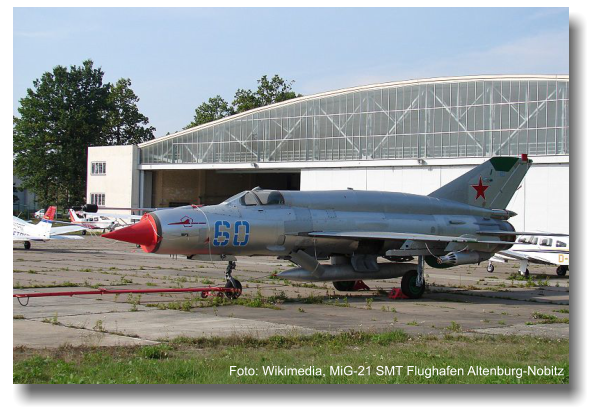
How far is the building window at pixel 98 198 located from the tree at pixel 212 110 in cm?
3595

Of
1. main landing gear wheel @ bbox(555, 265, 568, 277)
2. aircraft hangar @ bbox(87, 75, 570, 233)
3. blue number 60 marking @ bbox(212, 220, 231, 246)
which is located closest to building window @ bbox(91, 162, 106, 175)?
aircraft hangar @ bbox(87, 75, 570, 233)

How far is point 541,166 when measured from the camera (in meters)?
36.8

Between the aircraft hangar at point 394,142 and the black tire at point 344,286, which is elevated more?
the aircraft hangar at point 394,142

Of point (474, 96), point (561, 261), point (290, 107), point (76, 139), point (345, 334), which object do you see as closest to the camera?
point (345, 334)

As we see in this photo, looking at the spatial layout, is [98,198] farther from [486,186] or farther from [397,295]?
[397,295]

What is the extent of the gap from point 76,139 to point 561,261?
2596 inches

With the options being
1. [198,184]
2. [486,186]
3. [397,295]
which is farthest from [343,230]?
[198,184]

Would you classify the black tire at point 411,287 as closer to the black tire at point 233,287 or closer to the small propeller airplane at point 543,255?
the black tire at point 233,287

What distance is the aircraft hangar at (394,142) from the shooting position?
1458 inches

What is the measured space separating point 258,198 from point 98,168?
46.7 meters

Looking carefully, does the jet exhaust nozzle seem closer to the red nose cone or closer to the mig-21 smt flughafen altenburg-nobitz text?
the mig-21 smt flughafen altenburg-nobitz text

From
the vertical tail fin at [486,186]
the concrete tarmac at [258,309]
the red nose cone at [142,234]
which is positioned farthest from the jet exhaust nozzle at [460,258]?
the red nose cone at [142,234]
